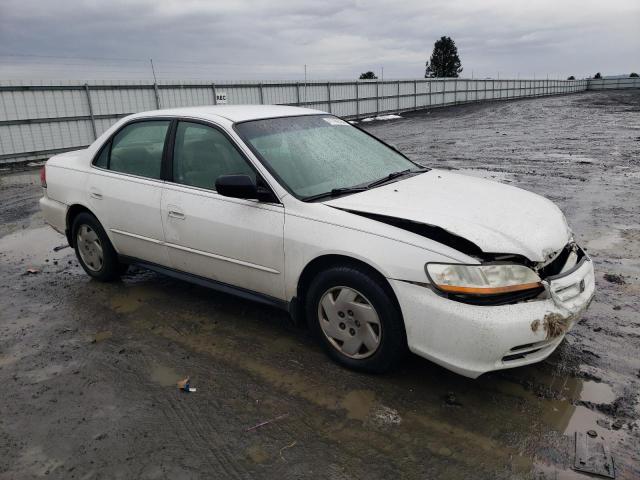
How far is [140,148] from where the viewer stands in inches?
177

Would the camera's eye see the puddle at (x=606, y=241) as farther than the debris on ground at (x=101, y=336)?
Yes

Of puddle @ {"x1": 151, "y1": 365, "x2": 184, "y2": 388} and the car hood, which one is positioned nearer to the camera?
the car hood

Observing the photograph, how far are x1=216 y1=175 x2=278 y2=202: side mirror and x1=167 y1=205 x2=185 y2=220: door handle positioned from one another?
0.62 metres

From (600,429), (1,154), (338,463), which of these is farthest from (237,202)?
(1,154)

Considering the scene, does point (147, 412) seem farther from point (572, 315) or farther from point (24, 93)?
point (24, 93)

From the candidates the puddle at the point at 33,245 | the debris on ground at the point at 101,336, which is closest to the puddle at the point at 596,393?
the debris on ground at the point at 101,336

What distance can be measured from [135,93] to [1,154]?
474 centimetres

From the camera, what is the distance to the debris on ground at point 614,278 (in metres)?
4.61

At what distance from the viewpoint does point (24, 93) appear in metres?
14.2

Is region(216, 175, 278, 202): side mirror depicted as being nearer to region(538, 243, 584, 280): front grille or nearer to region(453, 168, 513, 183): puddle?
region(538, 243, 584, 280): front grille

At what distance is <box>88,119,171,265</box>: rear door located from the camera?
424 centimetres

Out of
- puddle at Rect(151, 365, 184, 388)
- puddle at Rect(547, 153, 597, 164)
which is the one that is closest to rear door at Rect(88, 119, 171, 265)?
puddle at Rect(151, 365, 184, 388)

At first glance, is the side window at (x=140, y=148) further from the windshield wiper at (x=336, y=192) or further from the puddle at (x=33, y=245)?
the puddle at (x=33, y=245)

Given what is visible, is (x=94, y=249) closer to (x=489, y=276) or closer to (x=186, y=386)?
(x=186, y=386)
